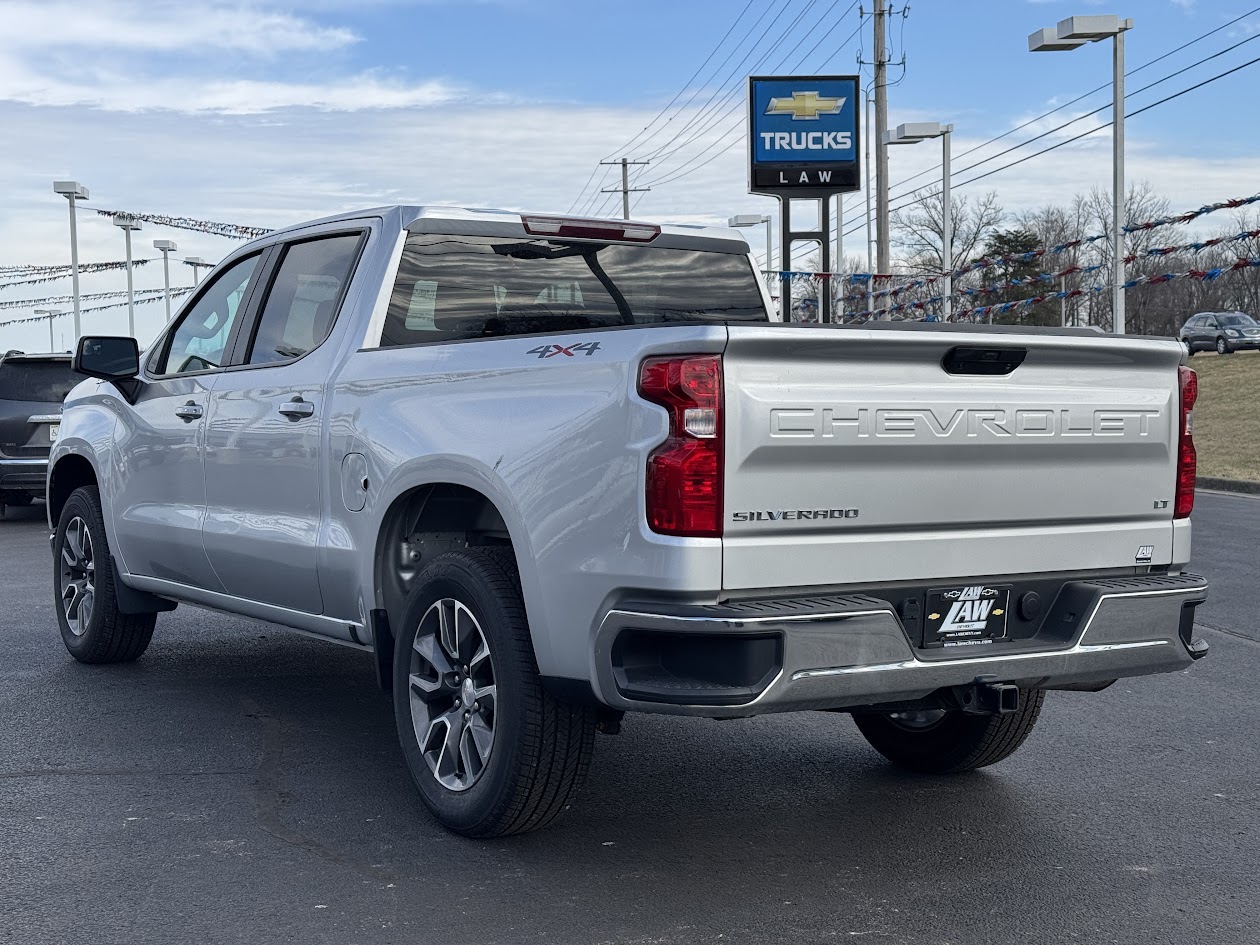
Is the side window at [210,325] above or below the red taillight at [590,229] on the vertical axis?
below

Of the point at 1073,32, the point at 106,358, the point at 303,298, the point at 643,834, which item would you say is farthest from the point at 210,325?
the point at 1073,32

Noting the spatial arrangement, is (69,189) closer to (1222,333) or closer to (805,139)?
(805,139)

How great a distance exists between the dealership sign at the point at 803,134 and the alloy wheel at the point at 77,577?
61.7 feet

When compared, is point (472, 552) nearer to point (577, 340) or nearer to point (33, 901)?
point (577, 340)

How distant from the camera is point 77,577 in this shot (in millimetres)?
7836

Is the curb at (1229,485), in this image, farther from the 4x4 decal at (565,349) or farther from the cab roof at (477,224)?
the 4x4 decal at (565,349)

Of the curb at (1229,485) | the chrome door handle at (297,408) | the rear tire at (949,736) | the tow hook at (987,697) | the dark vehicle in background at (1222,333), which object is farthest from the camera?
the dark vehicle in background at (1222,333)

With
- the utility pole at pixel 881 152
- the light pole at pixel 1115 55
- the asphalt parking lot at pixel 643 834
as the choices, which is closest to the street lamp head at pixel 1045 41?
the light pole at pixel 1115 55

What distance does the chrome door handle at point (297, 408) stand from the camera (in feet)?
18.3

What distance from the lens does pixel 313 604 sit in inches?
223

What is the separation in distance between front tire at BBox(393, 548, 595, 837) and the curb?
1768cm

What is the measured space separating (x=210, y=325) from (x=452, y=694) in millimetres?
2636

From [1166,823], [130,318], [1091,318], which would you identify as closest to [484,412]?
[1166,823]

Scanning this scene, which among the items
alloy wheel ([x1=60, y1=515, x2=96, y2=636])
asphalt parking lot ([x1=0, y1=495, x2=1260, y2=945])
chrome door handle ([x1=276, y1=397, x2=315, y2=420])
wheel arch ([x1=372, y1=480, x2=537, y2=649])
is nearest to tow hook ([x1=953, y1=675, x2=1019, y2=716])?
asphalt parking lot ([x1=0, y1=495, x2=1260, y2=945])
